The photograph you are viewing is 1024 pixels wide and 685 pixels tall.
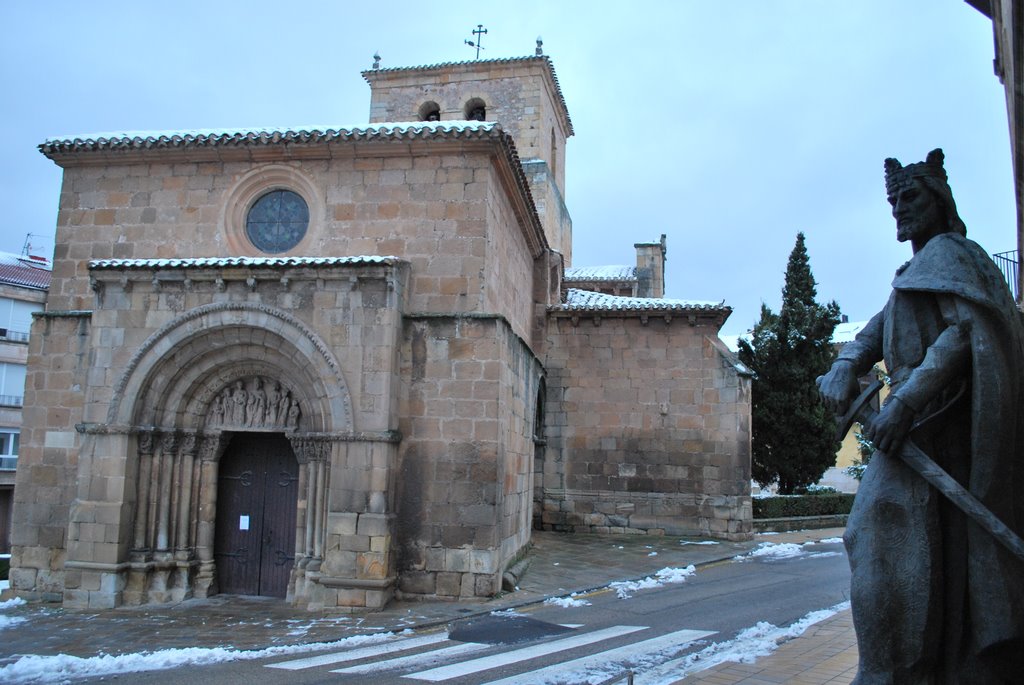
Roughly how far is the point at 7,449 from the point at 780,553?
27.8 meters

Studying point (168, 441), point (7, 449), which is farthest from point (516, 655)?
point (7, 449)

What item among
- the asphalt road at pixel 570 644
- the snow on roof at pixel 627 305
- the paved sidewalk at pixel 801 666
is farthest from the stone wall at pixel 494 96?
the paved sidewalk at pixel 801 666

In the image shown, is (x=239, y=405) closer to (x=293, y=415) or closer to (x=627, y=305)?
(x=293, y=415)

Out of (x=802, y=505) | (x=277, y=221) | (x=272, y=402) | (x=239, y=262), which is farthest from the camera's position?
(x=802, y=505)

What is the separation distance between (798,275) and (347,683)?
22.2 m

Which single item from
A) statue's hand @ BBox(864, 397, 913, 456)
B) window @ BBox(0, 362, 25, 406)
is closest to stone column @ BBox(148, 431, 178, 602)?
statue's hand @ BBox(864, 397, 913, 456)

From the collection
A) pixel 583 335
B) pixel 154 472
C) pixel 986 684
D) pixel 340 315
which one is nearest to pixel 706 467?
pixel 583 335

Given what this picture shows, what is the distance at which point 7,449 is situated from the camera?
95.7 feet

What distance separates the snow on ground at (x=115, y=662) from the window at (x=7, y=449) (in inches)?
988

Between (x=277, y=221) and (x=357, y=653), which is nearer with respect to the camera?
(x=357, y=653)

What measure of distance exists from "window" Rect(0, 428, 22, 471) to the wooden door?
21711mm

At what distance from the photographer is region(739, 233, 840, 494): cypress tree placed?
23.3m

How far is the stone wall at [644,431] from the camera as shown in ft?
56.1

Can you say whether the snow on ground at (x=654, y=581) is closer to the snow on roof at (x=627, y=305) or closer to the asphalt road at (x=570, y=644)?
the asphalt road at (x=570, y=644)
